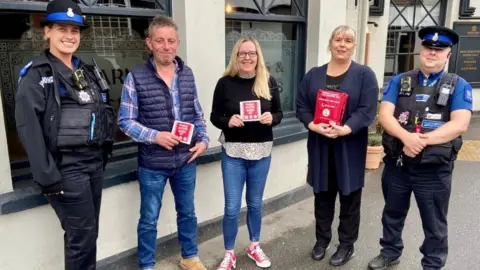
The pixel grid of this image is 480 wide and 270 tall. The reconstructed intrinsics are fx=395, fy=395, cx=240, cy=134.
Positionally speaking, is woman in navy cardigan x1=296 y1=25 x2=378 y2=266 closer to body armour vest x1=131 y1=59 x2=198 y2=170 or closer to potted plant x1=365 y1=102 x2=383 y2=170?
body armour vest x1=131 y1=59 x2=198 y2=170

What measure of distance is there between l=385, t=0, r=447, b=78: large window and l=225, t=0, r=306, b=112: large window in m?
4.61

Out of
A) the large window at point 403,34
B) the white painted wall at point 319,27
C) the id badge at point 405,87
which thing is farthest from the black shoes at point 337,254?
the large window at point 403,34

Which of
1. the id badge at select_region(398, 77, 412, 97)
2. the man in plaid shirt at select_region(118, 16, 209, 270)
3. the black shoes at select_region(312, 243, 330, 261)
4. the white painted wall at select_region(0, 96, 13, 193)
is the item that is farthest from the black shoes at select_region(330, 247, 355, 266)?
the white painted wall at select_region(0, 96, 13, 193)

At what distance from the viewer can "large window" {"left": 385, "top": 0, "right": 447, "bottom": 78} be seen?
8.62 metres

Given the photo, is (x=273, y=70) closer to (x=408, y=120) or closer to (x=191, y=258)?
(x=408, y=120)

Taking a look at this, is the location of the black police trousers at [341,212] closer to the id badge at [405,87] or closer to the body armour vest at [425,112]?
the body armour vest at [425,112]

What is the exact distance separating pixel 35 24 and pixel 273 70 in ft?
8.51

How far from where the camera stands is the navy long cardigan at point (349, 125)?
9.67 ft

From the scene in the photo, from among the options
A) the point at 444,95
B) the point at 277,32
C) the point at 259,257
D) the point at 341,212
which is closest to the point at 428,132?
the point at 444,95

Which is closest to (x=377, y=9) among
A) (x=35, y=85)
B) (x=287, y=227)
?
(x=287, y=227)

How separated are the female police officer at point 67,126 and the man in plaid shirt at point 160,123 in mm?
254

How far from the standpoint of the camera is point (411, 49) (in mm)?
8727

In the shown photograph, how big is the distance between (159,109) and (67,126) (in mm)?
659

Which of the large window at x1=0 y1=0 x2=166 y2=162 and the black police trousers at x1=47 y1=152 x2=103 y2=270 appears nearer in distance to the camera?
the black police trousers at x1=47 y1=152 x2=103 y2=270
